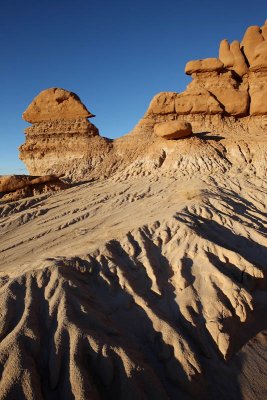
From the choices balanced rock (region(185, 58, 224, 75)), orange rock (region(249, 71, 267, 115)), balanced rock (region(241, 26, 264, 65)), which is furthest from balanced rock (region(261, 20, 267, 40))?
balanced rock (region(185, 58, 224, 75))

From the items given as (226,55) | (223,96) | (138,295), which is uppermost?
(226,55)

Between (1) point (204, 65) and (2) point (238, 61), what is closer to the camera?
(1) point (204, 65)

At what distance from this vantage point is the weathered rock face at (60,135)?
23359 millimetres

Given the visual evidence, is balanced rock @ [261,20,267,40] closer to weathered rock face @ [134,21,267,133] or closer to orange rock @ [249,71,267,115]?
weathered rock face @ [134,21,267,133]

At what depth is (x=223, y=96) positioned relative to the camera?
71.3 ft

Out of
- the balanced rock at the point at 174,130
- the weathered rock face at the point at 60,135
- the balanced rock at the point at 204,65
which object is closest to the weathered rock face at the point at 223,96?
the balanced rock at the point at 204,65

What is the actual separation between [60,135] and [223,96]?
1261cm

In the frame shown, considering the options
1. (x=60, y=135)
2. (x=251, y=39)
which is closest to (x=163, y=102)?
(x=60, y=135)

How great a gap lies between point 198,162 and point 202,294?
1130 centimetres

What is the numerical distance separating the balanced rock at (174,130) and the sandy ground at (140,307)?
272 inches

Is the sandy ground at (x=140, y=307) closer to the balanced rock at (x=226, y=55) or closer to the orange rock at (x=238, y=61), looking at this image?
the orange rock at (x=238, y=61)

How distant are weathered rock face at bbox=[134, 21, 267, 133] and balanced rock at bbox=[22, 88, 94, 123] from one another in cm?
558

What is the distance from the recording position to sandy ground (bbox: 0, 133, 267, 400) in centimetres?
407

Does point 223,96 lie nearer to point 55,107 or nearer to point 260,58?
point 260,58
